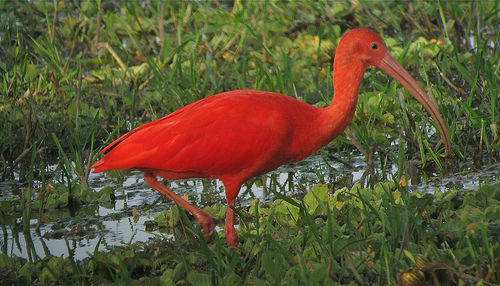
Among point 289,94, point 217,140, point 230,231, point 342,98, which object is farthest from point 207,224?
point 289,94

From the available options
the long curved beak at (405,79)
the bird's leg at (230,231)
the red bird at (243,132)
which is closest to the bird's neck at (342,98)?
the red bird at (243,132)

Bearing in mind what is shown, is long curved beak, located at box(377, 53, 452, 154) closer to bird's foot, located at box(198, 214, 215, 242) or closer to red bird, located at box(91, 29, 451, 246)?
red bird, located at box(91, 29, 451, 246)

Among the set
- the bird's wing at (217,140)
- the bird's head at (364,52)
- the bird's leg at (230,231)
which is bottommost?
the bird's leg at (230,231)

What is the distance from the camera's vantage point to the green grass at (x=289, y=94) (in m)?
3.85

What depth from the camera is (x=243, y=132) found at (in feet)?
15.4

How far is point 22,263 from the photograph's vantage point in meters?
4.23

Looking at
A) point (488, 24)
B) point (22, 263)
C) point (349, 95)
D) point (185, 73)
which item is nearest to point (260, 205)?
point (349, 95)

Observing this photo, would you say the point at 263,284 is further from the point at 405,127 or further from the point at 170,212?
the point at 405,127

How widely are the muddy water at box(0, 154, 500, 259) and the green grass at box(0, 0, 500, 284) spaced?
14cm

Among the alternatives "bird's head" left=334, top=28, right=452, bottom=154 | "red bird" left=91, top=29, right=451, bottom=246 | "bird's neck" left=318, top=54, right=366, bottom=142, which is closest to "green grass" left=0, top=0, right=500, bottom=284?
"red bird" left=91, top=29, right=451, bottom=246

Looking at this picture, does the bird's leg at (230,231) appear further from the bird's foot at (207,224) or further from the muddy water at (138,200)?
the muddy water at (138,200)

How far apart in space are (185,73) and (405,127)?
241cm

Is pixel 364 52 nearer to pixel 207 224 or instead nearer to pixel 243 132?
pixel 243 132

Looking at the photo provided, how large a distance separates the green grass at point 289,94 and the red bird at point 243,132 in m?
0.27
